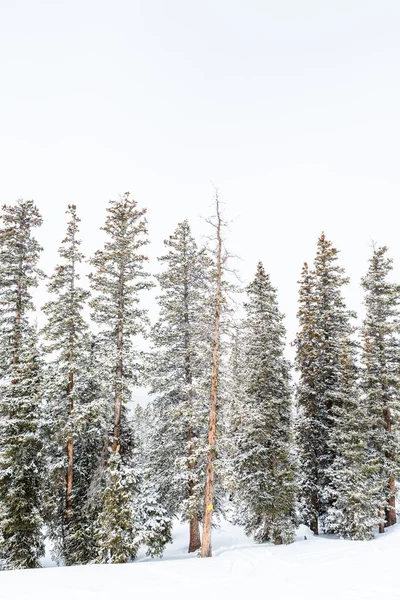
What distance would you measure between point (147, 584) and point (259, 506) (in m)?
11.1

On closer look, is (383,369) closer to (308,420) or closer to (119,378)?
(308,420)

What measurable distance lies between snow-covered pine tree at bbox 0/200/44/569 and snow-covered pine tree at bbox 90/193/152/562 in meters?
2.98

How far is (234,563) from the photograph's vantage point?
478 inches

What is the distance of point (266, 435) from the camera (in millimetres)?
19297

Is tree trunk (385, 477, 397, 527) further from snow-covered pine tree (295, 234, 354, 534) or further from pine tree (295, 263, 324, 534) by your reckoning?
pine tree (295, 263, 324, 534)

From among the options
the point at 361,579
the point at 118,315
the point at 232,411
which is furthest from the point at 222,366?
the point at 361,579

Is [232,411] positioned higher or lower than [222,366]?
lower

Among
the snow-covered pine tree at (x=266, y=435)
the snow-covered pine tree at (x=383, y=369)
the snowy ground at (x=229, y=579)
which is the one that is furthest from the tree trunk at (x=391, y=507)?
the snowy ground at (x=229, y=579)

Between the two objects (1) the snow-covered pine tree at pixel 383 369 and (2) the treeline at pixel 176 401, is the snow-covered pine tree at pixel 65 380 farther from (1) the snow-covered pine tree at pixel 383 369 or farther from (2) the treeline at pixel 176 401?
(1) the snow-covered pine tree at pixel 383 369

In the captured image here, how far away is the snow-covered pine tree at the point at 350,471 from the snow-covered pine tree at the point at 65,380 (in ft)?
41.3

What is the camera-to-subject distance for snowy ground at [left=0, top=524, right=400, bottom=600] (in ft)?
26.7

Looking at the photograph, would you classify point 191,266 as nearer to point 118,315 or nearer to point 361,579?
point 118,315

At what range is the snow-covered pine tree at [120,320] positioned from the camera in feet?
51.4

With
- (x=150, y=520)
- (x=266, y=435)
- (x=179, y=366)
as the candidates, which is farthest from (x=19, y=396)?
(x=266, y=435)
